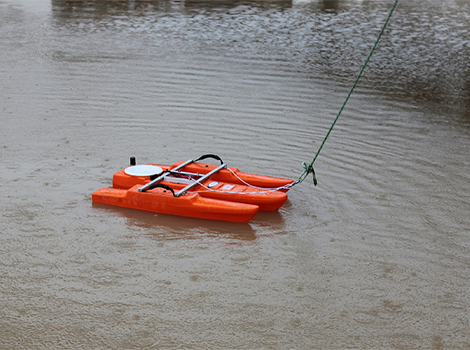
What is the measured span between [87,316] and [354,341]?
2193 mm

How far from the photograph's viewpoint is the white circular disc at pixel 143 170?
21.6 feet

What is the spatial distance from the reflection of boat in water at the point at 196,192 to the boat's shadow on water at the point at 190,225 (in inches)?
2.6

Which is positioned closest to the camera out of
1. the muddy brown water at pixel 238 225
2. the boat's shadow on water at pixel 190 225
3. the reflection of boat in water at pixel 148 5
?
the muddy brown water at pixel 238 225

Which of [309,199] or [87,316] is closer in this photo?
[87,316]

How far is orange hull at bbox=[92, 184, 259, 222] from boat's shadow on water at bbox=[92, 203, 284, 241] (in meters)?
0.06

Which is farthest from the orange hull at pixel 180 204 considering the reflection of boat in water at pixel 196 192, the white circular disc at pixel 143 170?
the white circular disc at pixel 143 170

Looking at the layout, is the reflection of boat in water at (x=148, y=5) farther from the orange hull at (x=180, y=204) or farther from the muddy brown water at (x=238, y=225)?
the orange hull at (x=180, y=204)

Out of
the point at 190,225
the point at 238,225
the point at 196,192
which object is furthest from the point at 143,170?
the point at 238,225

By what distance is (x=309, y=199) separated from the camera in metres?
6.73

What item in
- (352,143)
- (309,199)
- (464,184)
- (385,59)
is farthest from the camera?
(385,59)

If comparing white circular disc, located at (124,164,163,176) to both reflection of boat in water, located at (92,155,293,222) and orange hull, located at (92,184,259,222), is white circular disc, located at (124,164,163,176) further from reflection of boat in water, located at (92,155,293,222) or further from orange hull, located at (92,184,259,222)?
orange hull, located at (92,184,259,222)

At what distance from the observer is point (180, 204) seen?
6.04 meters

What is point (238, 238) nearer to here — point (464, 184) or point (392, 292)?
point (392, 292)

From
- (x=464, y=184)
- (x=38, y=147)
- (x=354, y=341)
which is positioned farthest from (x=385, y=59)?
(x=354, y=341)
